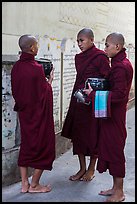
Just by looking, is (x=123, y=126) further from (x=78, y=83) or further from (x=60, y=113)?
(x=60, y=113)

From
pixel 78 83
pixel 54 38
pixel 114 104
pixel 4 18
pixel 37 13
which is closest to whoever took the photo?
pixel 114 104

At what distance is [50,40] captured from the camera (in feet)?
16.6

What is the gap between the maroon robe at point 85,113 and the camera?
4246 millimetres

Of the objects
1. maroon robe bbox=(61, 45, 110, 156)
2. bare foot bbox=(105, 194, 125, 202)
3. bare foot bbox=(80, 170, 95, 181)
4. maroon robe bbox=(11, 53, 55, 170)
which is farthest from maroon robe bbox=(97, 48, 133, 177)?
bare foot bbox=(80, 170, 95, 181)

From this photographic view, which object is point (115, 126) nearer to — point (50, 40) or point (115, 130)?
point (115, 130)

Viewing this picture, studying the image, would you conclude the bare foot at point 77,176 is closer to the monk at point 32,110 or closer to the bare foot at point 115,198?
the monk at point 32,110

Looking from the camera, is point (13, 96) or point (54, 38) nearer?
point (13, 96)

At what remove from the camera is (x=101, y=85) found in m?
3.80

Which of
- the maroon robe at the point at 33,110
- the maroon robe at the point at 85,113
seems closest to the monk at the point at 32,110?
the maroon robe at the point at 33,110

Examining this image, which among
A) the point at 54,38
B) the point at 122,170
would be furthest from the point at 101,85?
the point at 54,38

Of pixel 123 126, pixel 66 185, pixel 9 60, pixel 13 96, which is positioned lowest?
pixel 66 185

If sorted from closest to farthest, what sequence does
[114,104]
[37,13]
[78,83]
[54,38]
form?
[114,104] → [78,83] → [37,13] → [54,38]

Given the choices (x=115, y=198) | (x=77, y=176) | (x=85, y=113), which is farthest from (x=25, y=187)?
(x=85, y=113)

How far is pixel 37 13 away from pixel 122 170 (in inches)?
86.8
